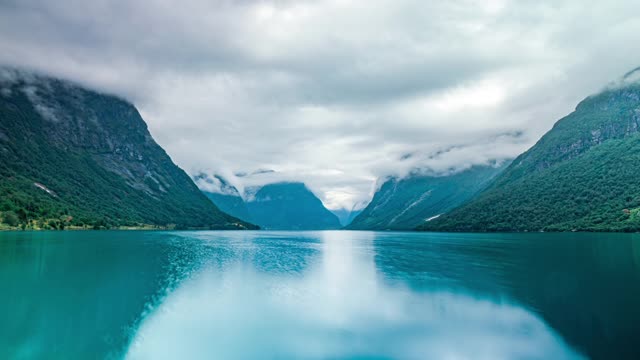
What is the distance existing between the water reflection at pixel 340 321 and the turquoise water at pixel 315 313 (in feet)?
0.40

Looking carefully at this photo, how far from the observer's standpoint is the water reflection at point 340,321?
27.0m

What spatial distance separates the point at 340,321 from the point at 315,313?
348 centimetres

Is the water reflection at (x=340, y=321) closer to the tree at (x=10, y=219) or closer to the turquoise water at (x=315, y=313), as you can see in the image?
the turquoise water at (x=315, y=313)

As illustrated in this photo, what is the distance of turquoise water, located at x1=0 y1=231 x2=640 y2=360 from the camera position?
26.9 metres

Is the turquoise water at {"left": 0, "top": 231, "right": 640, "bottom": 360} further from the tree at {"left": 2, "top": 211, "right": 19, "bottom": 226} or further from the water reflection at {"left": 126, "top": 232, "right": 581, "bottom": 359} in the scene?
the tree at {"left": 2, "top": 211, "right": 19, "bottom": 226}

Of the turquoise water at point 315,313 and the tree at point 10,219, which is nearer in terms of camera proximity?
the turquoise water at point 315,313

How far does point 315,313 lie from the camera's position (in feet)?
123

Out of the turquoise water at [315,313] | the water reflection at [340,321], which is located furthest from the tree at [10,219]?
the water reflection at [340,321]

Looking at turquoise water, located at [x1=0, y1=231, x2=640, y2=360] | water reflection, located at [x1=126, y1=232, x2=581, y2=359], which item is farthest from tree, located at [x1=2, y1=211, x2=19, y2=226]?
water reflection, located at [x1=126, y1=232, x2=581, y2=359]

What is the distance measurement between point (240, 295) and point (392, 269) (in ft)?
107

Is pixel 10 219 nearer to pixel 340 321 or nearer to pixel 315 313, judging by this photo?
pixel 315 313

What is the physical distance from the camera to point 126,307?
3803 centimetres

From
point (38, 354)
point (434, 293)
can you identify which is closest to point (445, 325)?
point (434, 293)

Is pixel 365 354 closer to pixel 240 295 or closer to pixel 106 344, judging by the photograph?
pixel 106 344
